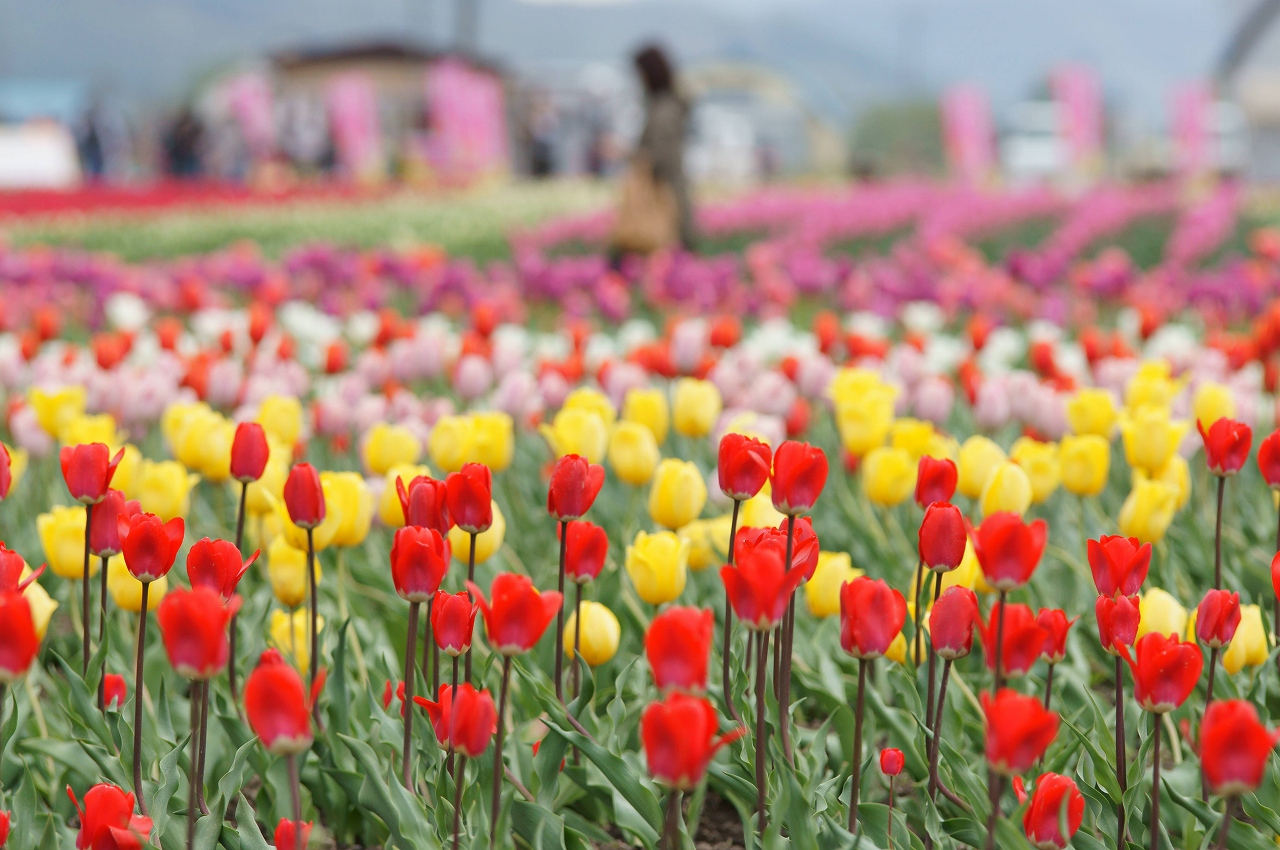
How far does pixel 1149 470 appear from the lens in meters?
2.41

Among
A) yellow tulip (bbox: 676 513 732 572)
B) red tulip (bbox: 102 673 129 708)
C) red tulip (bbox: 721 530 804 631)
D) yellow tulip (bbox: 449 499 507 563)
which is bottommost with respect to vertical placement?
red tulip (bbox: 102 673 129 708)

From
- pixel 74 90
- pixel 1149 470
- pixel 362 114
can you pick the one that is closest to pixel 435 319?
pixel 1149 470

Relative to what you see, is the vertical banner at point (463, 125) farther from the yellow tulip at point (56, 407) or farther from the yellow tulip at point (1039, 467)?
the yellow tulip at point (1039, 467)

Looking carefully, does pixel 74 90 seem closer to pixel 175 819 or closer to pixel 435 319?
pixel 435 319

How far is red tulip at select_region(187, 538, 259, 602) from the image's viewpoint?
1547mm

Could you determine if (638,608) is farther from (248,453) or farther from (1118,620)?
(1118,620)

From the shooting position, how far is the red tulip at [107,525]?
1777mm

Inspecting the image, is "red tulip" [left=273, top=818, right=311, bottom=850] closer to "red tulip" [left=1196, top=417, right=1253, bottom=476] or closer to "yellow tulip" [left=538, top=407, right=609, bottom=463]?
"yellow tulip" [left=538, top=407, right=609, bottom=463]

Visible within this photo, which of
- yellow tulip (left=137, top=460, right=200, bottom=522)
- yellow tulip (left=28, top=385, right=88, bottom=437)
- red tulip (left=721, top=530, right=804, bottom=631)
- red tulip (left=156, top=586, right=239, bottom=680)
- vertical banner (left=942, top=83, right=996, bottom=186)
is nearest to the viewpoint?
red tulip (left=156, top=586, right=239, bottom=680)

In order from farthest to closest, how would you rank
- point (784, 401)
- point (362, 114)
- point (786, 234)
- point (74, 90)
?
1. point (74, 90)
2. point (362, 114)
3. point (786, 234)
4. point (784, 401)

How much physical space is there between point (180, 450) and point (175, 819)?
2.86 feet

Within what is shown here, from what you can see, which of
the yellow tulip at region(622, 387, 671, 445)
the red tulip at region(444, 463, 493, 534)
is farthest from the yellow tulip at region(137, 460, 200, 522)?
the yellow tulip at region(622, 387, 671, 445)

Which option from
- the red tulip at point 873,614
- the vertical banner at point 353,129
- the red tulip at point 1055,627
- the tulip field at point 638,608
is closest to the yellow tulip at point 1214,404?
the tulip field at point 638,608

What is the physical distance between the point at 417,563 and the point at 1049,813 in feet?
2.41
